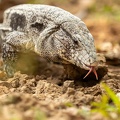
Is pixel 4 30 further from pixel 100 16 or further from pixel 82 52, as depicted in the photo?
pixel 100 16

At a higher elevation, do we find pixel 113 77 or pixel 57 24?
Answer: pixel 57 24

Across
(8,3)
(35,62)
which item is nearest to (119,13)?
(8,3)

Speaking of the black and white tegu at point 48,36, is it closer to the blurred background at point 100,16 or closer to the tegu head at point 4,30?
the tegu head at point 4,30

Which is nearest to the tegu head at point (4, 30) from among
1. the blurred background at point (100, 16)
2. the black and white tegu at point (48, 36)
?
the black and white tegu at point (48, 36)

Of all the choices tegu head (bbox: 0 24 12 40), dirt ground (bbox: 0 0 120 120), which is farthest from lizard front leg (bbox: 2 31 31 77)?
tegu head (bbox: 0 24 12 40)

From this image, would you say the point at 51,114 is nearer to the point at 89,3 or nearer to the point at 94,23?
the point at 94,23

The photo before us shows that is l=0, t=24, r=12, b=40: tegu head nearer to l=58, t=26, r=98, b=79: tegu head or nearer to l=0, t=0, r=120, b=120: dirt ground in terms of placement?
l=0, t=0, r=120, b=120: dirt ground
